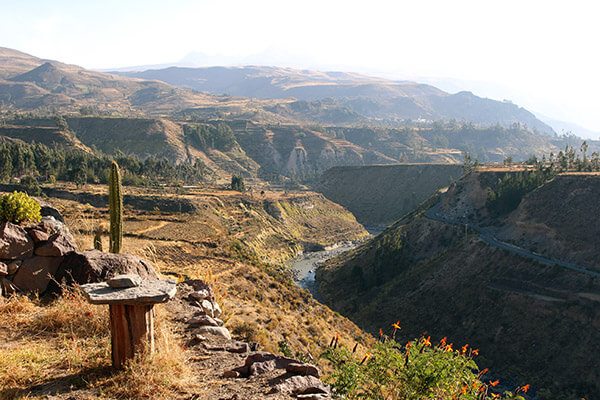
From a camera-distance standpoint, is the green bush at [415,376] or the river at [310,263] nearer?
the green bush at [415,376]

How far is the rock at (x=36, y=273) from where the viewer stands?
49.8ft

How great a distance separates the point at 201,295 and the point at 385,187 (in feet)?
421

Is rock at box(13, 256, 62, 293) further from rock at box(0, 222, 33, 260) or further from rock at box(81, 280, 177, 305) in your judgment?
rock at box(81, 280, 177, 305)

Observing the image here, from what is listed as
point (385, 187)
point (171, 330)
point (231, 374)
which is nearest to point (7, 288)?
point (171, 330)

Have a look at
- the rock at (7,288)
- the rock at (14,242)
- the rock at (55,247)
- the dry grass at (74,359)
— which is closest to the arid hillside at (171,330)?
the dry grass at (74,359)

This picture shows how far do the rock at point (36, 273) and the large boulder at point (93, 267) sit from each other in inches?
9.9

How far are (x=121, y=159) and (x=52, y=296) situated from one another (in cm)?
9744

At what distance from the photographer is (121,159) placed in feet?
351

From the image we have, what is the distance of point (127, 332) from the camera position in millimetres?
10477

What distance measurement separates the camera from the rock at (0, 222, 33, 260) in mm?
15141

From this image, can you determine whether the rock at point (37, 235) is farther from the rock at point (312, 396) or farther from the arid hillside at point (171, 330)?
the rock at point (312, 396)

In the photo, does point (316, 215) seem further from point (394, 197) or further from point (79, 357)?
point (79, 357)

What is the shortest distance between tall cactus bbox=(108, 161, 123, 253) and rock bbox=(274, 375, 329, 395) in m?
10.9

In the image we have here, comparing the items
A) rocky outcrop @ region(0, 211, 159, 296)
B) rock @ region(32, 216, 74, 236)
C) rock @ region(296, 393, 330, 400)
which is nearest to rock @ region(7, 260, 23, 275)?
rocky outcrop @ region(0, 211, 159, 296)
